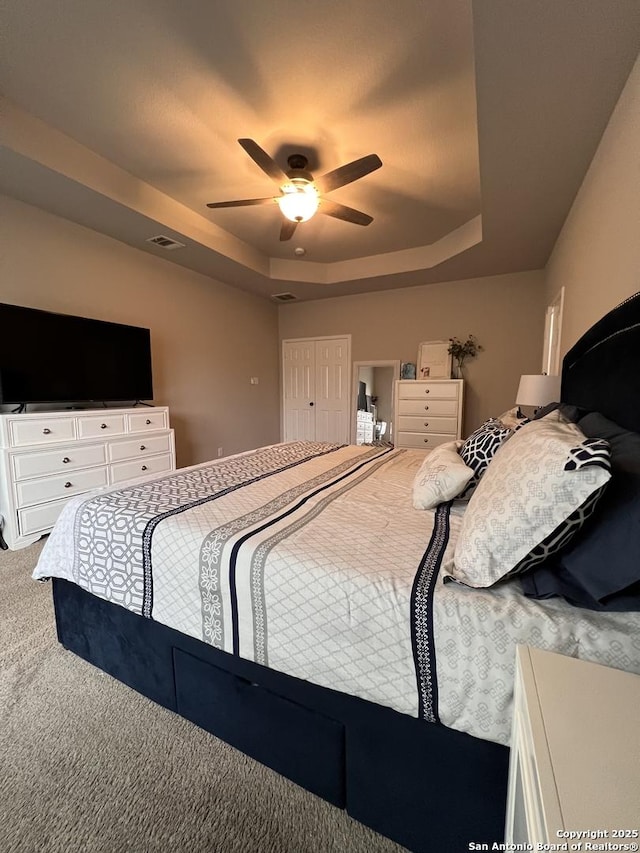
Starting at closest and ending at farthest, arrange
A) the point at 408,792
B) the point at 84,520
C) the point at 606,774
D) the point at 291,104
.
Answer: the point at 606,774
the point at 408,792
the point at 84,520
the point at 291,104

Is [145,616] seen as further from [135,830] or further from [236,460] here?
[236,460]

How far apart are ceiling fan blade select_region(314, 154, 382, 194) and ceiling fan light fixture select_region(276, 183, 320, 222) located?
0.07 m

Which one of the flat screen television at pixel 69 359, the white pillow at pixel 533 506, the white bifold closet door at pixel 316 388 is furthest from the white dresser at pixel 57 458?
the white bifold closet door at pixel 316 388

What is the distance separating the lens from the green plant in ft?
14.7

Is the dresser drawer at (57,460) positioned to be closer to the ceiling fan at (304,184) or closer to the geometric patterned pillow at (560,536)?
the ceiling fan at (304,184)

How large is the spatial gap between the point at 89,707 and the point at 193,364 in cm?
350

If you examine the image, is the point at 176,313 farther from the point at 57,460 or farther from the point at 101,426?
the point at 57,460

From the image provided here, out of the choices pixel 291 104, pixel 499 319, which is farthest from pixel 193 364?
pixel 499 319

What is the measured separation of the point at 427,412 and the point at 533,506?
11.7 ft

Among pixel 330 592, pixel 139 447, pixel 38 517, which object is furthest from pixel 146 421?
pixel 330 592

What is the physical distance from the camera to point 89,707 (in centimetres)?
136

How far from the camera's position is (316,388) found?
555cm

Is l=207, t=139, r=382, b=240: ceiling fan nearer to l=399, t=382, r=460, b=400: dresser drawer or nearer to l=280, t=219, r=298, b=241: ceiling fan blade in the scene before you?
l=280, t=219, r=298, b=241: ceiling fan blade

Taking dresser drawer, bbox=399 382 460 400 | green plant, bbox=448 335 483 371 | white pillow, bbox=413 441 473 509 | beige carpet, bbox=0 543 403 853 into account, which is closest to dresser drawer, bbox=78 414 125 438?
beige carpet, bbox=0 543 403 853
